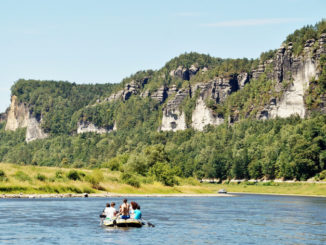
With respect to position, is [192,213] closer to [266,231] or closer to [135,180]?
[266,231]

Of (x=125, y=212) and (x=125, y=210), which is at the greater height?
(x=125, y=210)

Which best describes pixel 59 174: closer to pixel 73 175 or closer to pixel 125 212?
pixel 73 175

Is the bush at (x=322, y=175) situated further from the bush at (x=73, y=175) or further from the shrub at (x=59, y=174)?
the shrub at (x=59, y=174)

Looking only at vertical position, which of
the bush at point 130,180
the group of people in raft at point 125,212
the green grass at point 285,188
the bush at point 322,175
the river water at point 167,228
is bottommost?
the river water at point 167,228

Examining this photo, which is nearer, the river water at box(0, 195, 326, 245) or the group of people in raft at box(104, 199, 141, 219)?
the river water at box(0, 195, 326, 245)

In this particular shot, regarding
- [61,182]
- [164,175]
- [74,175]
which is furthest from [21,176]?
[164,175]

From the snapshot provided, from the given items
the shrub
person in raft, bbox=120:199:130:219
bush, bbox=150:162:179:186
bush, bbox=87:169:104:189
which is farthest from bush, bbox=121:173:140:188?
person in raft, bbox=120:199:130:219

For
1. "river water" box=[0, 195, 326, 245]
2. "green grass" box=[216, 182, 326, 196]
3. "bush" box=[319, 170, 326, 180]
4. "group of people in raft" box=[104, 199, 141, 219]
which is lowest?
"river water" box=[0, 195, 326, 245]

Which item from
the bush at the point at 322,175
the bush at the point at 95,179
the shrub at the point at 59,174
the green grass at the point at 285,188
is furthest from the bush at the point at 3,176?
the bush at the point at 322,175

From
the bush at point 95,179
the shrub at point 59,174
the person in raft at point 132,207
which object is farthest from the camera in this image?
the bush at point 95,179

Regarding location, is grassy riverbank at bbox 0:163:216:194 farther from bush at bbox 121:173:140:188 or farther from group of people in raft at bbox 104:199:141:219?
group of people in raft at bbox 104:199:141:219

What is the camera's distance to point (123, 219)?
6159 cm

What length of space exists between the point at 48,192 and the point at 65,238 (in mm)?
63365

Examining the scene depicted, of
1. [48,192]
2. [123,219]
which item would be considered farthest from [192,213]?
[48,192]
